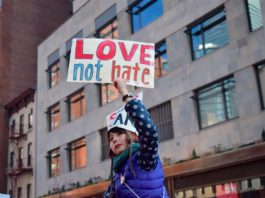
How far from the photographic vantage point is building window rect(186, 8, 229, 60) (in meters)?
18.5

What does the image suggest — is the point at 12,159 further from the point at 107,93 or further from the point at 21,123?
the point at 107,93

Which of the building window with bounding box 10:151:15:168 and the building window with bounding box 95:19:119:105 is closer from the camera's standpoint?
the building window with bounding box 95:19:119:105

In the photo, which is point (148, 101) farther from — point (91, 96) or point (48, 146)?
point (48, 146)

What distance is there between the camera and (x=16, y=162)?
36188mm

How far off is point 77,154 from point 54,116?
493cm

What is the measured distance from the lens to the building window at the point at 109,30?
84.3ft

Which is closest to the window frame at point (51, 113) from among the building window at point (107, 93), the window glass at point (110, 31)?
the building window at point (107, 93)

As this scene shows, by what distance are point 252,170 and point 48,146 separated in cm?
1833

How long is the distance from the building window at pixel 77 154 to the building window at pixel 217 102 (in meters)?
10.5

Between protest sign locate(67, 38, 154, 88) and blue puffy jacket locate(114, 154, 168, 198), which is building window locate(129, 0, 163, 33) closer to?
protest sign locate(67, 38, 154, 88)

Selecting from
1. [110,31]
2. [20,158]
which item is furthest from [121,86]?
[20,158]

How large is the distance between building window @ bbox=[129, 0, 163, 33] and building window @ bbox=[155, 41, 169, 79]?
1726 mm

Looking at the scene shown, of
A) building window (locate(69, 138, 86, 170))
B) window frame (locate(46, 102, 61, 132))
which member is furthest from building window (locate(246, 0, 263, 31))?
window frame (locate(46, 102, 61, 132))

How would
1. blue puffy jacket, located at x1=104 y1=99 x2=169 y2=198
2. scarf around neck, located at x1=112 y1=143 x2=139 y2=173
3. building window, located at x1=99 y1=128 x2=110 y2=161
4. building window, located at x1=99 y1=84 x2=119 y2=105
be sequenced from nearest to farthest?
blue puffy jacket, located at x1=104 y1=99 x2=169 y2=198, scarf around neck, located at x1=112 y1=143 x2=139 y2=173, building window, located at x1=99 y1=128 x2=110 y2=161, building window, located at x1=99 y1=84 x2=119 y2=105
